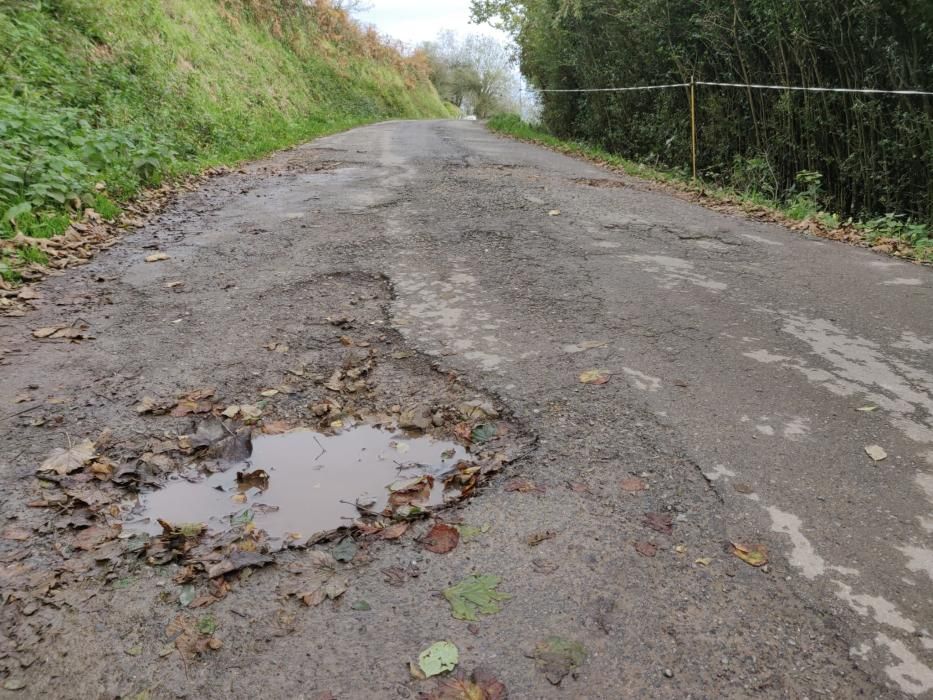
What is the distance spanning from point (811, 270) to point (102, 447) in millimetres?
4309

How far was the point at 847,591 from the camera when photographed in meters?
1.83

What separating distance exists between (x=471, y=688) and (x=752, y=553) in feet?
3.08

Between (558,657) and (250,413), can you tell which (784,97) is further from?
(558,657)

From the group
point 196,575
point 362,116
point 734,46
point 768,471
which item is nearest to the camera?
point 196,575

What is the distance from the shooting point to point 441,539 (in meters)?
2.09

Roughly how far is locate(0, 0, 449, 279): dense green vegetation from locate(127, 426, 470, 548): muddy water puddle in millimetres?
3030

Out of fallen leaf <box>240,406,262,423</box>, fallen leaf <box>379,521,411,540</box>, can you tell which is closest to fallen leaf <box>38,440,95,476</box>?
fallen leaf <box>240,406,262,423</box>

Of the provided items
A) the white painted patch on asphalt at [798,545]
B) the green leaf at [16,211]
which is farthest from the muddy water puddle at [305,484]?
the green leaf at [16,211]

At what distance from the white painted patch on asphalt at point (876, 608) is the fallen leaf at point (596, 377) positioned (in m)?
1.32

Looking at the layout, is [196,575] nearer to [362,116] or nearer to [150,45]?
[150,45]

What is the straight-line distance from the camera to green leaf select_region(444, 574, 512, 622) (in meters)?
1.80

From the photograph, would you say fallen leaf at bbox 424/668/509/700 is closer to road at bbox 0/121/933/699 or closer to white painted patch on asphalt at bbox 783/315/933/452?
road at bbox 0/121/933/699

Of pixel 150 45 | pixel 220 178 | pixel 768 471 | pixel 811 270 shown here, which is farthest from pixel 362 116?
pixel 768 471

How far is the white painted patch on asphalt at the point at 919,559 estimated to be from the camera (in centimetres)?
189
